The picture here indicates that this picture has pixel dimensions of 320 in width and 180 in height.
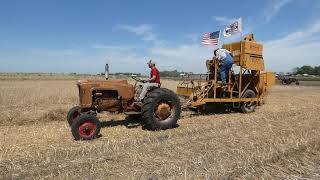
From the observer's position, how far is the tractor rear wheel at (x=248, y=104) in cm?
1342

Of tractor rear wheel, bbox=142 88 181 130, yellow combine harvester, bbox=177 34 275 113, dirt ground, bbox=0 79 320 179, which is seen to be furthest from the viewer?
yellow combine harvester, bbox=177 34 275 113

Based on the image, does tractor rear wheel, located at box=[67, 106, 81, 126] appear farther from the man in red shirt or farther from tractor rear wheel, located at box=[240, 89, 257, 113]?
tractor rear wheel, located at box=[240, 89, 257, 113]

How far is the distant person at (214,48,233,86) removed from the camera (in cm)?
1283

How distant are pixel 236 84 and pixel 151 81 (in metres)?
4.29

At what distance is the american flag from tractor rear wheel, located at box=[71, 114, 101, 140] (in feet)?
23.1

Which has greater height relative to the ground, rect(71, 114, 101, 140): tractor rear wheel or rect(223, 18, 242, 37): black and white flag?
rect(223, 18, 242, 37): black and white flag

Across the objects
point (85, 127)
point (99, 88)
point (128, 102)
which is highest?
point (99, 88)

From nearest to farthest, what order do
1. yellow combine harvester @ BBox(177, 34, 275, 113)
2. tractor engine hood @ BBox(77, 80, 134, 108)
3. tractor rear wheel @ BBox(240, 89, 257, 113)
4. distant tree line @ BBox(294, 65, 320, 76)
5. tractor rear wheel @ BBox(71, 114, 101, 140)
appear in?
tractor rear wheel @ BBox(71, 114, 101, 140) → tractor engine hood @ BBox(77, 80, 134, 108) → yellow combine harvester @ BBox(177, 34, 275, 113) → tractor rear wheel @ BBox(240, 89, 257, 113) → distant tree line @ BBox(294, 65, 320, 76)

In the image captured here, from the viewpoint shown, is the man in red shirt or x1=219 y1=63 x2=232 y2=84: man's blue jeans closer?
the man in red shirt

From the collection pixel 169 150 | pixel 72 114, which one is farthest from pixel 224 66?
pixel 169 150

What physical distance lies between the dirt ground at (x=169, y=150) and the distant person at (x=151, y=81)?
1009 mm

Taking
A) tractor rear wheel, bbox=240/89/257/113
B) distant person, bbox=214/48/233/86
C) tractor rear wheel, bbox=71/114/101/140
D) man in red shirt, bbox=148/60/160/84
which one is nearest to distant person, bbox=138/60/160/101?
man in red shirt, bbox=148/60/160/84

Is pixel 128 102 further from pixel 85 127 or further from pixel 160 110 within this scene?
pixel 85 127

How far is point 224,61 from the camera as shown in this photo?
1285cm
